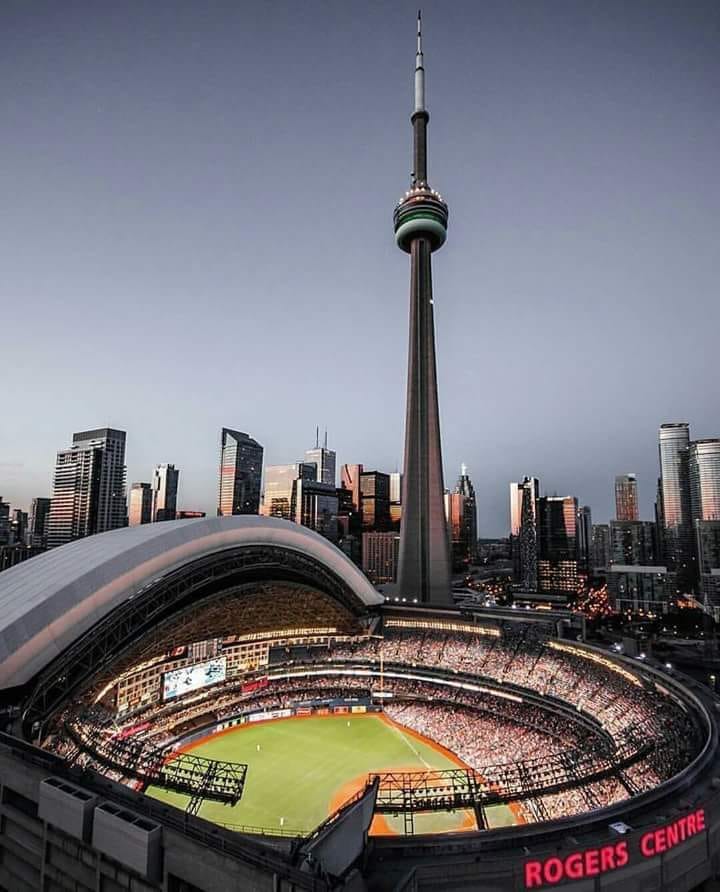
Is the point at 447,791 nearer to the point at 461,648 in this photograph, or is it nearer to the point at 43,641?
the point at 461,648

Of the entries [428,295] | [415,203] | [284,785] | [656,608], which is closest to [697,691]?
[284,785]

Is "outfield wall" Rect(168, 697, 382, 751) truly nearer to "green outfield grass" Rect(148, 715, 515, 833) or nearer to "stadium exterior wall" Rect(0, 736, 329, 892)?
"green outfield grass" Rect(148, 715, 515, 833)

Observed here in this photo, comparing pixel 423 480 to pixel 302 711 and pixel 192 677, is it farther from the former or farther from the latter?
pixel 192 677

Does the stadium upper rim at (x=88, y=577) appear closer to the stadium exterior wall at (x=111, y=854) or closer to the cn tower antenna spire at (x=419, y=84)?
the stadium exterior wall at (x=111, y=854)

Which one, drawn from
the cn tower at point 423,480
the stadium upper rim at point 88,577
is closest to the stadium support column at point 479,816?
the stadium upper rim at point 88,577

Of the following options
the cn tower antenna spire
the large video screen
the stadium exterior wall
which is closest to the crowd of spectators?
the large video screen

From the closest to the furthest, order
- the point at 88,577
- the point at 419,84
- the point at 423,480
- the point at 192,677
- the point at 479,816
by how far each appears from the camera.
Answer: the point at 479,816 → the point at 88,577 → the point at 192,677 → the point at 423,480 → the point at 419,84

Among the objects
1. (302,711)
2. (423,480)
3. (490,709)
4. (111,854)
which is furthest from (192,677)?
(423,480)
